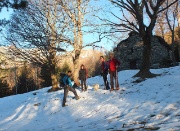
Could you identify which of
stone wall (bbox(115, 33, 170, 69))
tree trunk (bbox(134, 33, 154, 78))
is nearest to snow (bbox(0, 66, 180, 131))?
tree trunk (bbox(134, 33, 154, 78))

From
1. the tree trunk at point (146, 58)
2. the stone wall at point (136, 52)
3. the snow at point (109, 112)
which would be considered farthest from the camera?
the stone wall at point (136, 52)

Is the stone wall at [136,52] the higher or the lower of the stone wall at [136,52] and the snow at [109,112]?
the higher

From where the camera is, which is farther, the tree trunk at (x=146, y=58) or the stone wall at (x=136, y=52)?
the stone wall at (x=136, y=52)

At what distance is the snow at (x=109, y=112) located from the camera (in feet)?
26.0

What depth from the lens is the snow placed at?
793 cm

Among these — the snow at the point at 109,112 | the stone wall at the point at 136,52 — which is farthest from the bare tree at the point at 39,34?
the stone wall at the point at 136,52

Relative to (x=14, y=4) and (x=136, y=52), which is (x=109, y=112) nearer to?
(x=14, y=4)

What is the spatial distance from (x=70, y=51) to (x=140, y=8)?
687 centimetres

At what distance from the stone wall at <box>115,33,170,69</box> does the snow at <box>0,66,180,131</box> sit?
22398 mm

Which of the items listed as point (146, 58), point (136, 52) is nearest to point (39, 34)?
point (146, 58)

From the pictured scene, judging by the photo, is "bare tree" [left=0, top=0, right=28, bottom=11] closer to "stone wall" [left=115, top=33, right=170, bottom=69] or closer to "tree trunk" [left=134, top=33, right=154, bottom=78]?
"tree trunk" [left=134, top=33, right=154, bottom=78]

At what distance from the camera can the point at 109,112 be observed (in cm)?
1070

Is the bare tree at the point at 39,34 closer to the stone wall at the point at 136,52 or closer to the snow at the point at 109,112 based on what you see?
the snow at the point at 109,112

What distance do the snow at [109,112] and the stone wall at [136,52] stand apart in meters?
22.4
